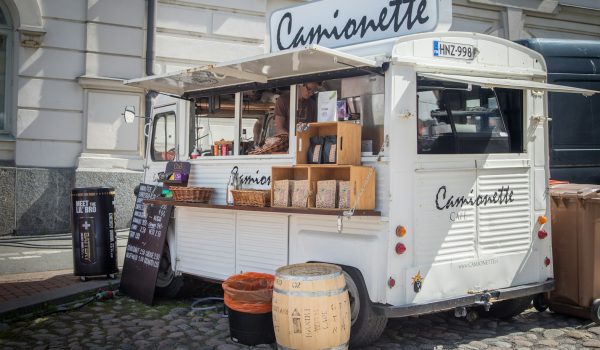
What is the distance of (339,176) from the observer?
520 cm

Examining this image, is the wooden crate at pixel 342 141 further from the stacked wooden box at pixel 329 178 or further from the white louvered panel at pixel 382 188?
the white louvered panel at pixel 382 188

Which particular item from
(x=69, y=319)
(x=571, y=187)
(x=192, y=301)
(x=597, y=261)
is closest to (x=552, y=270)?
(x=597, y=261)

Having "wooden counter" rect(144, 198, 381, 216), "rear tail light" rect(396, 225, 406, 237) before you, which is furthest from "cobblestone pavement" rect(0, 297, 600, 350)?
"wooden counter" rect(144, 198, 381, 216)

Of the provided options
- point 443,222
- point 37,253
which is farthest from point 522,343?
point 37,253

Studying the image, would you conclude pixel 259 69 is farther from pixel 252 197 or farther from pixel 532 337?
pixel 532 337

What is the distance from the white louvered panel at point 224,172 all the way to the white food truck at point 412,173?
0.02m

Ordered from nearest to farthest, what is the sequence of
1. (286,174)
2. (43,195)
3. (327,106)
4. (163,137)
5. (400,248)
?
(400,248) < (327,106) < (286,174) < (163,137) < (43,195)

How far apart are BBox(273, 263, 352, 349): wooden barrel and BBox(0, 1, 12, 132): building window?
8.89m

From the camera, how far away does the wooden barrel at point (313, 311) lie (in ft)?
14.6

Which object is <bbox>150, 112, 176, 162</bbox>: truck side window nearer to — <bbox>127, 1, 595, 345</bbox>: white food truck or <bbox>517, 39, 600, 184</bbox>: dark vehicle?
<bbox>127, 1, 595, 345</bbox>: white food truck

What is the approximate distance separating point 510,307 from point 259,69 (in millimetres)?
3319

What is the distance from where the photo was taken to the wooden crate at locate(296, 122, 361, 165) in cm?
497

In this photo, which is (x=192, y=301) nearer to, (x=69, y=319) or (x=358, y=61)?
(x=69, y=319)

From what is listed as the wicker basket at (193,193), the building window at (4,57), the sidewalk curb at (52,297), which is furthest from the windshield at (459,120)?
the building window at (4,57)
